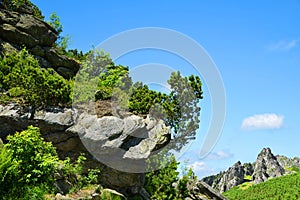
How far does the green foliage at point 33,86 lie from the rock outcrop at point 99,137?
0.58 m

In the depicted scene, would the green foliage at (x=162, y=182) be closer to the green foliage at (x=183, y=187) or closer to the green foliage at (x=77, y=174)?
the green foliage at (x=183, y=187)

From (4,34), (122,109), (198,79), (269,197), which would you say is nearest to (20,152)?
(122,109)

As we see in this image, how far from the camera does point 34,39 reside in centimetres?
2169

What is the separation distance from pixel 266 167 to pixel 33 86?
7555 cm

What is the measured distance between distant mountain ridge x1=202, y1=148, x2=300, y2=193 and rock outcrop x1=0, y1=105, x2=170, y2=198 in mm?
68930

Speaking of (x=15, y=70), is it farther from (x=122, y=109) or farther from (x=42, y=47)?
(x=42, y=47)

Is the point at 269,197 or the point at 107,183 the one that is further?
the point at 269,197

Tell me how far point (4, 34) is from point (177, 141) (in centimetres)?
1216

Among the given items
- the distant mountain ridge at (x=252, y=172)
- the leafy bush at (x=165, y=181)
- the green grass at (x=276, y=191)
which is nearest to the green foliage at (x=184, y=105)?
the leafy bush at (x=165, y=181)

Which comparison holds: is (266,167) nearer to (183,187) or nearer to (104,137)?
(183,187)

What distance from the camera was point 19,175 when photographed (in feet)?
35.2

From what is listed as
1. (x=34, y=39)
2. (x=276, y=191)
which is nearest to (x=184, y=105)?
(x=34, y=39)

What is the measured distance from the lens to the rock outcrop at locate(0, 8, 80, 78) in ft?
68.9

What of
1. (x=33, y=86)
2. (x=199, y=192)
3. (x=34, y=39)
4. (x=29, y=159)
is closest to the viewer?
(x=29, y=159)
